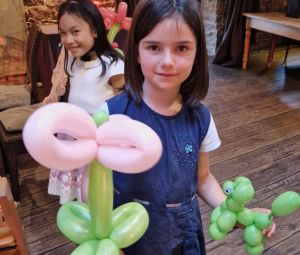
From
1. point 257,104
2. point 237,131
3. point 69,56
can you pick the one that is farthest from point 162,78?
point 257,104

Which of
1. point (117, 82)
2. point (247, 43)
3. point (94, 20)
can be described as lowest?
point (247, 43)

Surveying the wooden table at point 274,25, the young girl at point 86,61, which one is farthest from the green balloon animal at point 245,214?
the wooden table at point 274,25

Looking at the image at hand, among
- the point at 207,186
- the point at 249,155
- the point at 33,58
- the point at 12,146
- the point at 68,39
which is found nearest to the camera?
the point at 207,186

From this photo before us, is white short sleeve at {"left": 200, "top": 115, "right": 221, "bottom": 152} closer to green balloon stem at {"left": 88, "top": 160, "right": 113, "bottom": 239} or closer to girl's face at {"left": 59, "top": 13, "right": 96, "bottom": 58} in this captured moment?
green balloon stem at {"left": 88, "top": 160, "right": 113, "bottom": 239}

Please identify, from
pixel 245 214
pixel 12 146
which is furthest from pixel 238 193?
pixel 12 146

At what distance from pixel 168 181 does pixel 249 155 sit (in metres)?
1.76

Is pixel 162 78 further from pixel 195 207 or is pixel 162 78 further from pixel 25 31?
pixel 25 31

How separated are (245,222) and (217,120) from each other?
2252mm

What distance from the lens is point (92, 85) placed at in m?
1.46

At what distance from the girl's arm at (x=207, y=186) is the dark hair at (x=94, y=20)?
73cm

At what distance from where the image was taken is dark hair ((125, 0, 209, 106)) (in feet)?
2.21

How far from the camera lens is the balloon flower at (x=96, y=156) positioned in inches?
17.6

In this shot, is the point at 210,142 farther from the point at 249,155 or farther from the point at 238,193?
the point at 249,155

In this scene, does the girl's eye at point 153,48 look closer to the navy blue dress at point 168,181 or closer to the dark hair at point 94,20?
the navy blue dress at point 168,181
